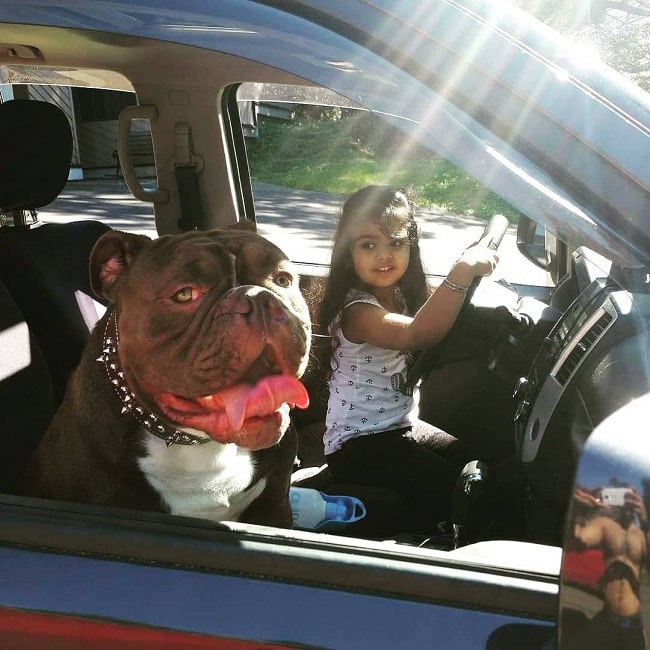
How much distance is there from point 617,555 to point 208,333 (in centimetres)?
85

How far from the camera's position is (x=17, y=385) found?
2045 mm

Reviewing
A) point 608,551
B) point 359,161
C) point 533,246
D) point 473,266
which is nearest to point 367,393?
point 473,266

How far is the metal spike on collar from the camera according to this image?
1686 mm

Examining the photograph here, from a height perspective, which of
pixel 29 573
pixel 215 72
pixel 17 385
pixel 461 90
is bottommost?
pixel 17 385

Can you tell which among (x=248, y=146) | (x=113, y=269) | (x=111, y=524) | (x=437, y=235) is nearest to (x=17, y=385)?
(x=113, y=269)

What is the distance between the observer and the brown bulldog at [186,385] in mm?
1521

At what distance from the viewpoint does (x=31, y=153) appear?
246 centimetres

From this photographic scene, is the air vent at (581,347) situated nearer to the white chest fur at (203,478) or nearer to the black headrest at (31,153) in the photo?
the white chest fur at (203,478)

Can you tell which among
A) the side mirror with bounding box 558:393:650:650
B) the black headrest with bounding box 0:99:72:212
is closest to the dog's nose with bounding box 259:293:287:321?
the side mirror with bounding box 558:393:650:650

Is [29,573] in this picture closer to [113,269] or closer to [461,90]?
[113,269]

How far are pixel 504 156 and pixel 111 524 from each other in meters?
0.82

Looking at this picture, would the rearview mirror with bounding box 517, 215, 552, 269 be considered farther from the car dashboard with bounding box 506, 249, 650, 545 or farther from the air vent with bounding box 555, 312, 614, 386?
the air vent with bounding box 555, 312, 614, 386

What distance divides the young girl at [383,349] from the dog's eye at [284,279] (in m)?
0.58

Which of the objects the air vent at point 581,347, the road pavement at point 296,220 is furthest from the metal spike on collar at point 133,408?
the road pavement at point 296,220
